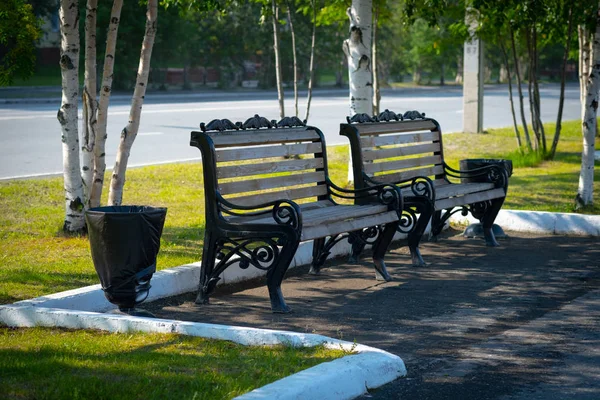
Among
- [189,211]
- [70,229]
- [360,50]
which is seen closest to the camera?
[70,229]

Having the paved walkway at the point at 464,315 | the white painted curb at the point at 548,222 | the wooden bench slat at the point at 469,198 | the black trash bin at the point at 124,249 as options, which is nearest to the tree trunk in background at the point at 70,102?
the paved walkway at the point at 464,315

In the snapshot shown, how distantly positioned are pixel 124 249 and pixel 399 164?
3.63 m

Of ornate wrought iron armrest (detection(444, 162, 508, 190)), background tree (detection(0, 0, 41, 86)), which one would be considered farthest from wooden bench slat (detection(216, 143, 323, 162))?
background tree (detection(0, 0, 41, 86))

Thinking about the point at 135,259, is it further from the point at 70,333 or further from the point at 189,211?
the point at 189,211

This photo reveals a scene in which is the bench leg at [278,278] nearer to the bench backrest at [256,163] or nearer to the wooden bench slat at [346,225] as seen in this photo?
the wooden bench slat at [346,225]

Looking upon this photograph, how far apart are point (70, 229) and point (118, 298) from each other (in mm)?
2998

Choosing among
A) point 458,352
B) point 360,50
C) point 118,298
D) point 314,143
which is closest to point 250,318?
point 118,298

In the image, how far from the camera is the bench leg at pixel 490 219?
9.09 meters

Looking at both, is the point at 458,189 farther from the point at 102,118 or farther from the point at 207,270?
the point at 102,118

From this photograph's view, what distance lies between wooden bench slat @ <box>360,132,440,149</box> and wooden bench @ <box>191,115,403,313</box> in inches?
21.4

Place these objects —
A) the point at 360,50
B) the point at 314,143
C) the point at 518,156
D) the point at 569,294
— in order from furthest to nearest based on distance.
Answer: the point at 518,156, the point at 360,50, the point at 314,143, the point at 569,294

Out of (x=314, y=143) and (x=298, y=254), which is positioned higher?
(x=314, y=143)

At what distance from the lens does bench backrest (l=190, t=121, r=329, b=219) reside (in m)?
6.65

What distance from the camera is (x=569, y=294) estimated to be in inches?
274
